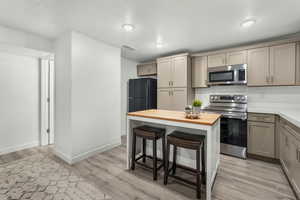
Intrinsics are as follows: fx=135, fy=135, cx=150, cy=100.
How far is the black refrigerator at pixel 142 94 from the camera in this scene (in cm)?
385

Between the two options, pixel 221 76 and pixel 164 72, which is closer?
pixel 221 76

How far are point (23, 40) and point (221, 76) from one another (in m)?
4.18

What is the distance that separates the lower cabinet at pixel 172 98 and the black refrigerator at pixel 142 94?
188 mm

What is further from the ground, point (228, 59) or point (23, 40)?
point (23, 40)

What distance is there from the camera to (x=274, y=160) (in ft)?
8.34

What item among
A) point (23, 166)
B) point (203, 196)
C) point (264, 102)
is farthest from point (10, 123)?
point (264, 102)

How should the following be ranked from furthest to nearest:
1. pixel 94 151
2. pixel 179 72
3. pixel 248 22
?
1. pixel 179 72
2. pixel 94 151
3. pixel 248 22

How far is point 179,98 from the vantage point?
11.8 feet

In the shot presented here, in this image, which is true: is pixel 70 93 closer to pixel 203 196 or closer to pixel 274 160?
pixel 203 196

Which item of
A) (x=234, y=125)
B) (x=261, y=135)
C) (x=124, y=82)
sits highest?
(x=124, y=82)

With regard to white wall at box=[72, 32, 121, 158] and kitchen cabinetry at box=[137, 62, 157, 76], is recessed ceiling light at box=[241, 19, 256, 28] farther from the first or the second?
white wall at box=[72, 32, 121, 158]

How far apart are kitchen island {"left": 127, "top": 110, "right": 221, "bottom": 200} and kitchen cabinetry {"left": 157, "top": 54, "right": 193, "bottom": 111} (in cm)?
138

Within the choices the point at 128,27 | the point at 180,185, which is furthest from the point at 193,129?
the point at 128,27

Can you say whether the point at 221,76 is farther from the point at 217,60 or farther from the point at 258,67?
the point at 258,67
